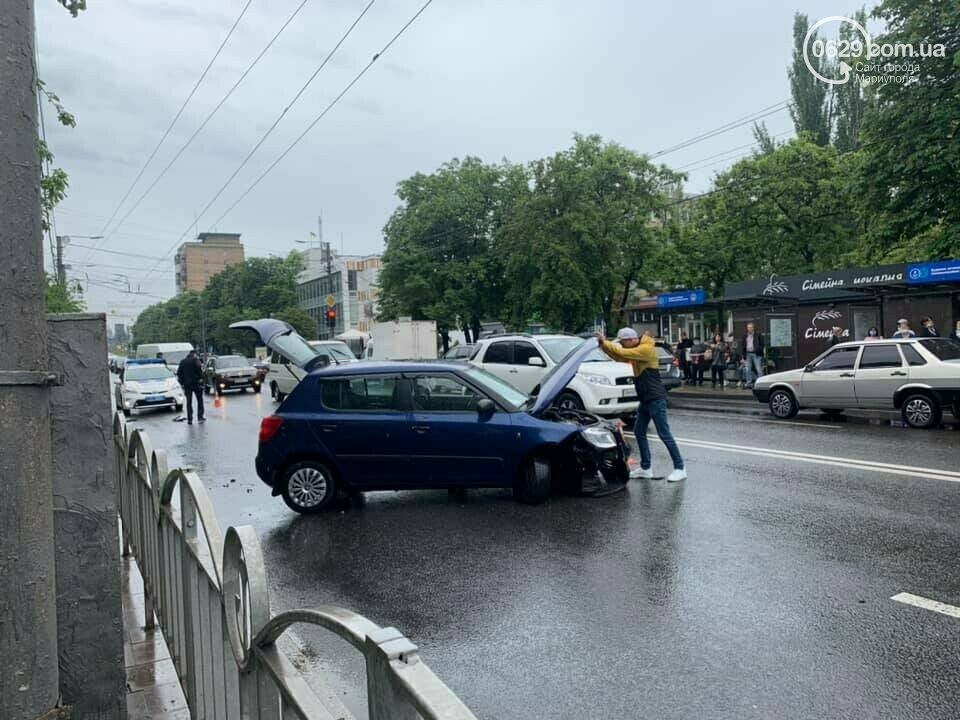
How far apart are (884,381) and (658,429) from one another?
6.99 meters

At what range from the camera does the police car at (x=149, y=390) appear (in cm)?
2198

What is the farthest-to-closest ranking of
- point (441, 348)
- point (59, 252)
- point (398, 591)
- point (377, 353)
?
1. point (441, 348)
2. point (59, 252)
3. point (377, 353)
4. point (398, 591)

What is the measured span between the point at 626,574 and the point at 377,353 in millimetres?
26156

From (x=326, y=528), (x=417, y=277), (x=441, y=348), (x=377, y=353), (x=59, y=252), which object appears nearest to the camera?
(x=326, y=528)

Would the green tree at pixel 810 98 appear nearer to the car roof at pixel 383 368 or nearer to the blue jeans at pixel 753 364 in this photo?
the blue jeans at pixel 753 364

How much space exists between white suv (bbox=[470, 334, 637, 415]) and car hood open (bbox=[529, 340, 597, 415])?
4.83 metres

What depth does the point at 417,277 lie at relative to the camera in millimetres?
47031

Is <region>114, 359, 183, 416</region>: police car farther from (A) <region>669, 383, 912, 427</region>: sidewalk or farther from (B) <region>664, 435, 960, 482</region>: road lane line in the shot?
(B) <region>664, 435, 960, 482</region>: road lane line

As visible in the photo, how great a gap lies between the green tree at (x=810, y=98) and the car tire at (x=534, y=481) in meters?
42.6

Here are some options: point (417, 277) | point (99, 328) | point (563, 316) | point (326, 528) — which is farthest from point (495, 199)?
point (99, 328)

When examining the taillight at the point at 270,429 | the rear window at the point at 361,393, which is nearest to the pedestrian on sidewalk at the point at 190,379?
the taillight at the point at 270,429

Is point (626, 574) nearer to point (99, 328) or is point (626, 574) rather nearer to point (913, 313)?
point (99, 328)

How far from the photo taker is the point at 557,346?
1666 centimetres

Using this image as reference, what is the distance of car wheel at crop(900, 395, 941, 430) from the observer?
1288 centimetres
